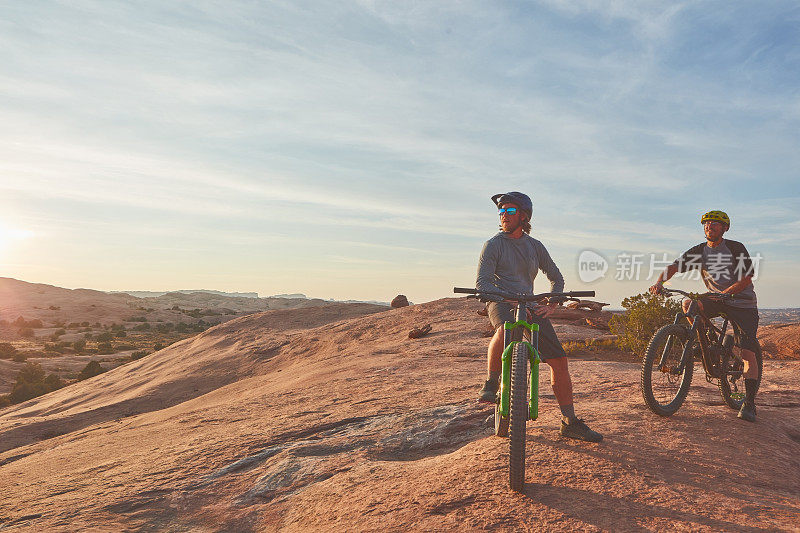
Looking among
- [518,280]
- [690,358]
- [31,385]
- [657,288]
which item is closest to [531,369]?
[518,280]

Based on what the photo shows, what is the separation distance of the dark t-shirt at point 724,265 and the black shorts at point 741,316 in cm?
8

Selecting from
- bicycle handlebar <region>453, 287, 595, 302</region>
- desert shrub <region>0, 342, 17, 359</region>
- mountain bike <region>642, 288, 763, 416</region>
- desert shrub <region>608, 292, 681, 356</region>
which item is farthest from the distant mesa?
desert shrub <region>0, 342, 17, 359</region>

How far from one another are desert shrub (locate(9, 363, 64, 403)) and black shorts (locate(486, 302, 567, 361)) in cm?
2523

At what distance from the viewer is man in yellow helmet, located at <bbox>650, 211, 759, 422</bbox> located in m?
6.91

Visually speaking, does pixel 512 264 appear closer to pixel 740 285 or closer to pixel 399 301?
pixel 740 285

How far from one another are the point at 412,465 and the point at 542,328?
1888 mm

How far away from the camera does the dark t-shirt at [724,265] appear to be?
693 centimetres

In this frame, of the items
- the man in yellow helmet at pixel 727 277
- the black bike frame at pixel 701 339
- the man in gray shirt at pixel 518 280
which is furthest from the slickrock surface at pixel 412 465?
the man in yellow helmet at pixel 727 277

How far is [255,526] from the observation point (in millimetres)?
4973

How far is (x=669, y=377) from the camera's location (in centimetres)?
674

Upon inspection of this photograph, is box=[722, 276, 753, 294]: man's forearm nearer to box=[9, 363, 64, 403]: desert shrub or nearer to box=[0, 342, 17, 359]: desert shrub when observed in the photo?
box=[9, 363, 64, 403]: desert shrub

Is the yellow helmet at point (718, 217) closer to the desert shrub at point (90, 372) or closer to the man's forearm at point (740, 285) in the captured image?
the man's forearm at point (740, 285)

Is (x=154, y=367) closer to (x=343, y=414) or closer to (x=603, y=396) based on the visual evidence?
(x=343, y=414)

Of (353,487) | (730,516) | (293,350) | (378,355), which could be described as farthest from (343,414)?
(293,350)
